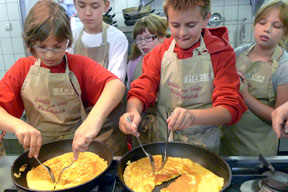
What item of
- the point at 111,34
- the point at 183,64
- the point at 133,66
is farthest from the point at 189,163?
the point at 133,66

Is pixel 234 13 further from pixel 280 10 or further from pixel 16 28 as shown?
pixel 16 28

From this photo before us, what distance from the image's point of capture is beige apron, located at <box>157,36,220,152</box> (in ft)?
4.14

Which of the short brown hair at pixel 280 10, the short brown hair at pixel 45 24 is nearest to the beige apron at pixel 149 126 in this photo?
the short brown hair at pixel 45 24

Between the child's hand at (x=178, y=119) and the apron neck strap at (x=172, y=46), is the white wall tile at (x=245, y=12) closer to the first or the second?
the apron neck strap at (x=172, y=46)

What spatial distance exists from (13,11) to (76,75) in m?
2.35

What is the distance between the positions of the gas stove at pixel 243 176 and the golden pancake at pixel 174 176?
5 cm

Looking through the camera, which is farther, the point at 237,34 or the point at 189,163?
the point at 237,34

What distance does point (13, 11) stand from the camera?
2.96 m

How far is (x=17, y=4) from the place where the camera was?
293cm

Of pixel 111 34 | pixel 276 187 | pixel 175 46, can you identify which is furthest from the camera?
pixel 111 34

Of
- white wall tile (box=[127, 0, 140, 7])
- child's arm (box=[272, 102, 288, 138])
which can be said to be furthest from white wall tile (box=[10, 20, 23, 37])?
child's arm (box=[272, 102, 288, 138])

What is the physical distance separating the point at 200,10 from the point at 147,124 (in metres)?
0.86

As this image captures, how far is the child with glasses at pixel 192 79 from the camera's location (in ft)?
3.61

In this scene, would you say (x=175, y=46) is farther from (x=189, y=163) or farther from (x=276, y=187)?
(x=276, y=187)
